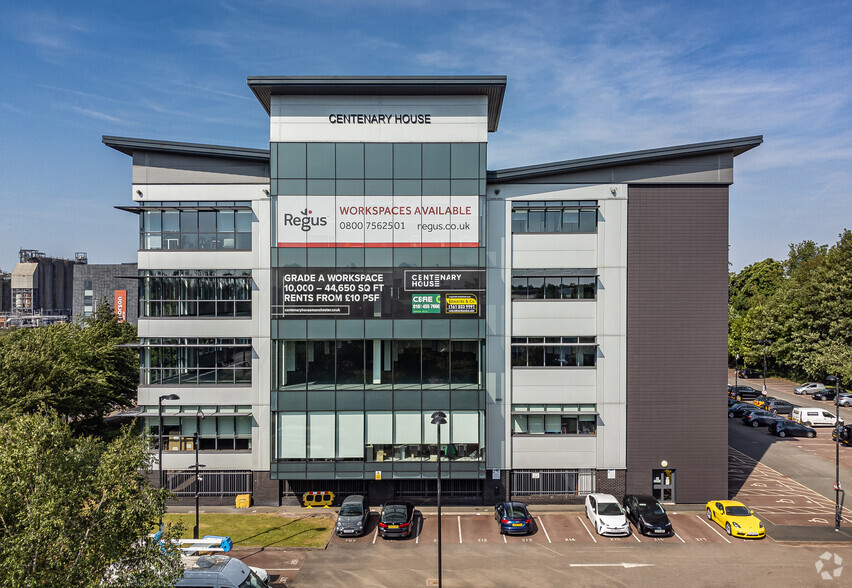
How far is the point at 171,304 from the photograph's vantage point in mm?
28328

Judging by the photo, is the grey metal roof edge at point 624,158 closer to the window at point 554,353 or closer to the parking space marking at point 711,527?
the window at point 554,353

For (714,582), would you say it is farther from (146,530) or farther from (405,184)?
(405,184)

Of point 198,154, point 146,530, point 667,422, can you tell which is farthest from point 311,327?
point 667,422

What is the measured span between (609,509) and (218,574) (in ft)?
57.5

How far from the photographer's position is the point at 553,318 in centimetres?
2831

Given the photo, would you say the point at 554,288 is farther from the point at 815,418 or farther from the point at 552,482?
the point at 815,418

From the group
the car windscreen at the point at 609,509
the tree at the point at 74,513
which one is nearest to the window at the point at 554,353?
the car windscreen at the point at 609,509

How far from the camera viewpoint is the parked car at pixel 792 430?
1666 inches

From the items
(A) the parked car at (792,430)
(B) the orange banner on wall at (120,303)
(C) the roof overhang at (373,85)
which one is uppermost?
(C) the roof overhang at (373,85)

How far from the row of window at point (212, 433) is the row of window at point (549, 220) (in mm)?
18180

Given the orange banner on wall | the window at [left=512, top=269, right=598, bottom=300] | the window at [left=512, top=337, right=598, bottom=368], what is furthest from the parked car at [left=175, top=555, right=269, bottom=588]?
the orange banner on wall

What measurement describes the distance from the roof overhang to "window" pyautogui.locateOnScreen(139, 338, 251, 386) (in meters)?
13.4

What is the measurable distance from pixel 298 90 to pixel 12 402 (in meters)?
25.4

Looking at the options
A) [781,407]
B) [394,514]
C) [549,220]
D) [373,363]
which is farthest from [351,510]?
[781,407]
